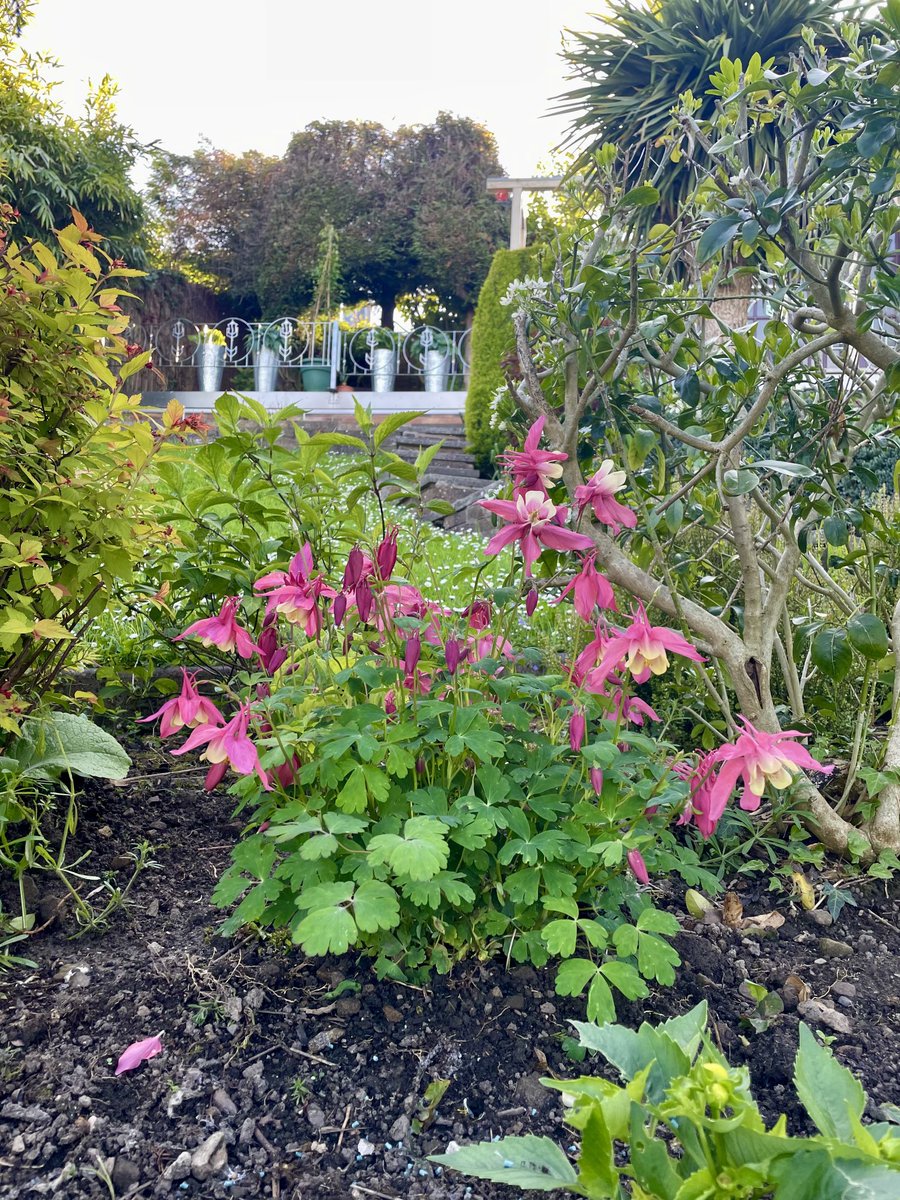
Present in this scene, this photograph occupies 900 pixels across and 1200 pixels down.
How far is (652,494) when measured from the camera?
1.73 meters

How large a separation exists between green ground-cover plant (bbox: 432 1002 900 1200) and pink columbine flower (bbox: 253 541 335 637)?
72 cm

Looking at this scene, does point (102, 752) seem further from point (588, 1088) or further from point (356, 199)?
point (356, 199)

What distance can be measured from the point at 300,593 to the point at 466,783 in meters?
Answer: 0.42

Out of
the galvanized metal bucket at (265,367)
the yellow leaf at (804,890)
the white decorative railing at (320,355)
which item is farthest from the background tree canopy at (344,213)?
the yellow leaf at (804,890)

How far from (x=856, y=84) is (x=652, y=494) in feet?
2.49

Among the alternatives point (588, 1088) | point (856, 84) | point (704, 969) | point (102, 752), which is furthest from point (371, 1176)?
point (856, 84)

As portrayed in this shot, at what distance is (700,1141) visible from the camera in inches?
28.7

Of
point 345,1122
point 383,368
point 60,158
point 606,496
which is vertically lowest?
point 345,1122

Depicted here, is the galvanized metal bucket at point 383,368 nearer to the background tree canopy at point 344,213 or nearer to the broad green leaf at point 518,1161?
the background tree canopy at point 344,213

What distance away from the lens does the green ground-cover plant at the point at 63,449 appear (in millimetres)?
1458

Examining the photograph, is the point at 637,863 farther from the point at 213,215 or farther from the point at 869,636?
the point at 213,215

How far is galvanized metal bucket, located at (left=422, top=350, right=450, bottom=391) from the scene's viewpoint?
10828 millimetres

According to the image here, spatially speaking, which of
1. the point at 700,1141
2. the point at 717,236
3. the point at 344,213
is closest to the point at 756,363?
the point at 717,236

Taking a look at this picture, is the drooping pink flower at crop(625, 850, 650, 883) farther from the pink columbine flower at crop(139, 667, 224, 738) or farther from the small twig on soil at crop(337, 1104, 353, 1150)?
the pink columbine flower at crop(139, 667, 224, 738)
